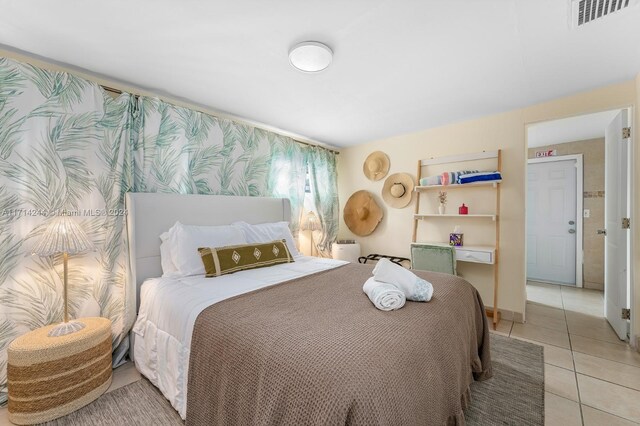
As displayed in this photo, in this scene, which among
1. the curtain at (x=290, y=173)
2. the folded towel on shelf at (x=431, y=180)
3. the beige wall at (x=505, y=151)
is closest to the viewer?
the beige wall at (x=505, y=151)

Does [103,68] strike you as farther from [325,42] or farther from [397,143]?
[397,143]

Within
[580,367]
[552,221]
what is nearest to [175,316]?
[580,367]

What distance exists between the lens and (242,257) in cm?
230

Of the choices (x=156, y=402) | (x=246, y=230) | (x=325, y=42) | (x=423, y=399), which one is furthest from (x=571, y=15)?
(x=156, y=402)

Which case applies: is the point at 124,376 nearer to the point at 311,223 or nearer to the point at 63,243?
the point at 63,243

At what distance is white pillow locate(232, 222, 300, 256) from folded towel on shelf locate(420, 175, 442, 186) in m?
1.87

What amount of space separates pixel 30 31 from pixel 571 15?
327 centimetres

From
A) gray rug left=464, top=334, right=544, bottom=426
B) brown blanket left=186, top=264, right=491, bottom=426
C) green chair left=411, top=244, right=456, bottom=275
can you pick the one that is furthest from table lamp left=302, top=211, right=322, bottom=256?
gray rug left=464, top=334, right=544, bottom=426

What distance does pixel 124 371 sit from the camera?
2.03 meters

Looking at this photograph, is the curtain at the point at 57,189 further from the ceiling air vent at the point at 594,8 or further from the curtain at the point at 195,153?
the ceiling air vent at the point at 594,8

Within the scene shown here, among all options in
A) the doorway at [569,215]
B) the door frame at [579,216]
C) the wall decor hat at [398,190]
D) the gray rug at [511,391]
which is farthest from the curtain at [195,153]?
the door frame at [579,216]

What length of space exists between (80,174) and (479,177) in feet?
12.4

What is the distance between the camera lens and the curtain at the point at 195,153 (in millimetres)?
2334

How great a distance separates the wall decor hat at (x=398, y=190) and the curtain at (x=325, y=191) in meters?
0.83
